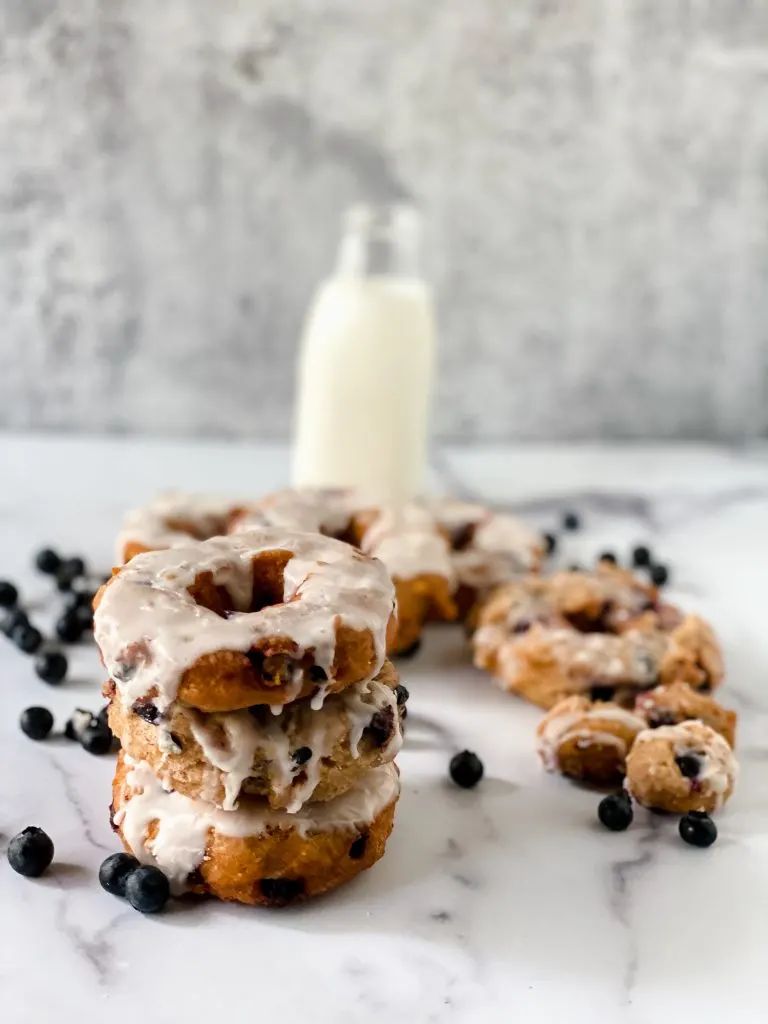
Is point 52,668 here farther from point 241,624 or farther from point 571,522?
point 571,522

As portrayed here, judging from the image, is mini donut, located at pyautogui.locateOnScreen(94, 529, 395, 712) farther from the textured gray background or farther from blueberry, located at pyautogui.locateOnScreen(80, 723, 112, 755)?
the textured gray background

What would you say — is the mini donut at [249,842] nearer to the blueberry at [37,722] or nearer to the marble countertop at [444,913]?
the marble countertop at [444,913]

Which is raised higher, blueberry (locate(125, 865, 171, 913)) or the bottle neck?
the bottle neck

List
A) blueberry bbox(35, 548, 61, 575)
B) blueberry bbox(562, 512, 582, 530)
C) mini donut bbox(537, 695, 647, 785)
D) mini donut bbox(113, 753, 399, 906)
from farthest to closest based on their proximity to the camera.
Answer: blueberry bbox(562, 512, 582, 530)
blueberry bbox(35, 548, 61, 575)
mini donut bbox(537, 695, 647, 785)
mini donut bbox(113, 753, 399, 906)

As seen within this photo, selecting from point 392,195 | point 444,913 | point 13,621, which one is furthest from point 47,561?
point 392,195

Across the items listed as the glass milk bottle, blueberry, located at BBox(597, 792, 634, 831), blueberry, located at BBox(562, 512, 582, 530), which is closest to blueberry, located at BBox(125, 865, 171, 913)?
blueberry, located at BBox(597, 792, 634, 831)

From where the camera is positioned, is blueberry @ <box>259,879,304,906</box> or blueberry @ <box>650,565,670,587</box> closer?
blueberry @ <box>259,879,304,906</box>

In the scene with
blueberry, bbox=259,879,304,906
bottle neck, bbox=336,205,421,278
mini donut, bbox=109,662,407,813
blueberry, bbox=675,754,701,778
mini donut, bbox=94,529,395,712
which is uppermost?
bottle neck, bbox=336,205,421,278
